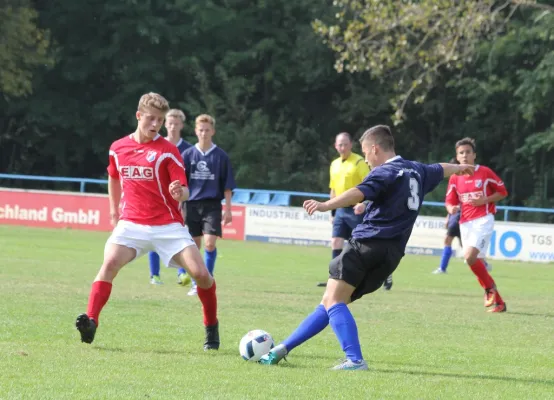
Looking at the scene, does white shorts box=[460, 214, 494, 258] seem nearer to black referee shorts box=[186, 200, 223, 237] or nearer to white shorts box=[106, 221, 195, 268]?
black referee shorts box=[186, 200, 223, 237]

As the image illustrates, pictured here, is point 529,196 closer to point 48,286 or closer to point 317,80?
point 317,80

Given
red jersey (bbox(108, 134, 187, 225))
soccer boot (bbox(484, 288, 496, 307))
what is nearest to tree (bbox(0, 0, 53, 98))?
soccer boot (bbox(484, 288, 496, 307))

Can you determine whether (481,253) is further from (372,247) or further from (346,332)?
(346,332)

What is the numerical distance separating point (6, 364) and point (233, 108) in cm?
3028

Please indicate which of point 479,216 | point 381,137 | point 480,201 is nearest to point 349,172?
point 479,216

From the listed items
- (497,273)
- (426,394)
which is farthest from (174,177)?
(497,273)

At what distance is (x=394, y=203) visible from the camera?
23.7ft

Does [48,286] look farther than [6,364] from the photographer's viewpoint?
Yes

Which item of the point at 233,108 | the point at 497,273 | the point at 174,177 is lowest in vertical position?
the point at 497,273

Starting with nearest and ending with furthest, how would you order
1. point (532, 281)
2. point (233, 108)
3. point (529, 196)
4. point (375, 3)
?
point (532, 281), point (375, 3), point (529, 196), point (233, 108)

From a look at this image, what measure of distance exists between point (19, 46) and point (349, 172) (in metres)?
22.4

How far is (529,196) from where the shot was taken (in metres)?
34.5

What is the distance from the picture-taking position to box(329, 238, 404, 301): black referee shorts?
23.9ft

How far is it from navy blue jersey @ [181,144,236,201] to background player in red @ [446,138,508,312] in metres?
2.77
